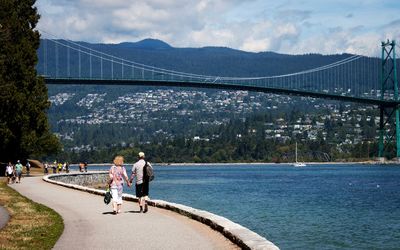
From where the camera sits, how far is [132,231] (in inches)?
537

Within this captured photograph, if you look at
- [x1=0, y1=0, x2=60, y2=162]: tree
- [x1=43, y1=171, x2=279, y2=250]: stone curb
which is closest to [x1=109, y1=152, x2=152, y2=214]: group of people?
[x1=43, y1=171, x2=279, y2=250]: stone curb

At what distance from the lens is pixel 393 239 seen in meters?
20.0

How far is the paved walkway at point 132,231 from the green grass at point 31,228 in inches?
7.9

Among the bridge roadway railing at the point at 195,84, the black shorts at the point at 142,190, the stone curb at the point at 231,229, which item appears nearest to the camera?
the stone curb at the point at 231,229

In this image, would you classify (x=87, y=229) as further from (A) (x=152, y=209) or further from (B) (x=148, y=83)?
(B) (x=148, y=83)

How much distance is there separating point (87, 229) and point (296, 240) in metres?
6.81

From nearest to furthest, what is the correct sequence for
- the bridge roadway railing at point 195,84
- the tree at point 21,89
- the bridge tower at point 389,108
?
the tree at point 21,89, the bridge roadway railing at point 195,84, the bridge tower at point 389,108

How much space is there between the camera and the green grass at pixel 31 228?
12077 mm

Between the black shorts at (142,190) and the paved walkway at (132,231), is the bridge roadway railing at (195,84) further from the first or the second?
the paved walkway at (132,231)

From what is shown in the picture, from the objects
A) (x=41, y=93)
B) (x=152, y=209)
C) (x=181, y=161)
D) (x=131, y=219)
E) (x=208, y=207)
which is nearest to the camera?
(x=131, y=219)

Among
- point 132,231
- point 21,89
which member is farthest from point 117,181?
point 21,89

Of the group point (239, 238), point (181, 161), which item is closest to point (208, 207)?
point (239, 238)

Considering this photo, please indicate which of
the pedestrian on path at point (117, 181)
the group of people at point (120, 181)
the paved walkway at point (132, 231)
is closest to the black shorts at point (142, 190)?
the group of people at point (120, 181)

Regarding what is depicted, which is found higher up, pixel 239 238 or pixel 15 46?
pixel 15 46
